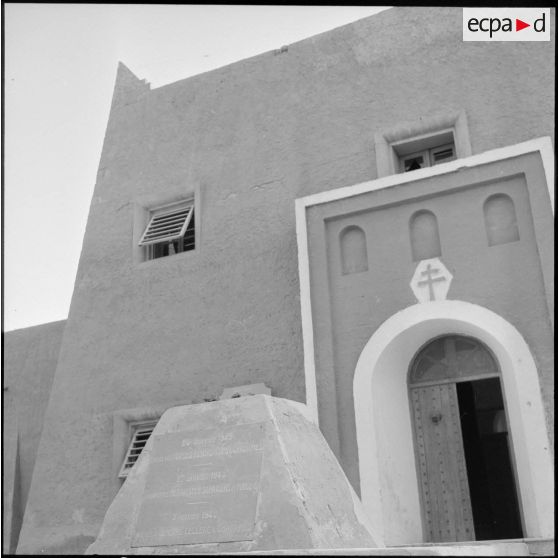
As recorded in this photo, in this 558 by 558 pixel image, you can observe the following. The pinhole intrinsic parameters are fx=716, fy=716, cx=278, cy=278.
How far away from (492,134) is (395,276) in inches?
79.1

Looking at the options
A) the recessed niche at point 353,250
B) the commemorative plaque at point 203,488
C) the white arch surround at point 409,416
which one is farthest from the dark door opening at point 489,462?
the commemorative plaque at point 203,488

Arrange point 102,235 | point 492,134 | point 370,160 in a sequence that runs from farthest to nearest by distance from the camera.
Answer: point 102,235 < point 370,160 < point 492,134

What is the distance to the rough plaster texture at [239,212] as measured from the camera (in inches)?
311

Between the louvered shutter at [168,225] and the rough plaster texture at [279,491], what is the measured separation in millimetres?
4505

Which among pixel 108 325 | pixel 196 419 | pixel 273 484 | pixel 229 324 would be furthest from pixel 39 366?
pixel 273 484

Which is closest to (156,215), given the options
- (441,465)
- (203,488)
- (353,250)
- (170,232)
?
(170,232)

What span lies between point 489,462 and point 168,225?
5285mm

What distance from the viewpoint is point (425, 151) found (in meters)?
8.34

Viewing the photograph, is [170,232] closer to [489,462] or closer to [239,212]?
[239,212]

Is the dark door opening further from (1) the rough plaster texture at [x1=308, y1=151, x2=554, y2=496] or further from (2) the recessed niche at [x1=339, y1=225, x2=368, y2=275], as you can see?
(2) the recessed niche at [x1=339, y1=225, x2=368, y2=275]

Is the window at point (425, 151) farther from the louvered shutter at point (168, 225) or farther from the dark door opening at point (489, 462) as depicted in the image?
the louvered shutter at point (168, 225)

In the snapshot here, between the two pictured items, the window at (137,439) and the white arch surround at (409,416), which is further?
the window at (137,439)

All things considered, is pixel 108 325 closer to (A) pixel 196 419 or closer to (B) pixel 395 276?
(B) pixel 395 276

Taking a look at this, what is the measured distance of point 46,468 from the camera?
8.75 meters
